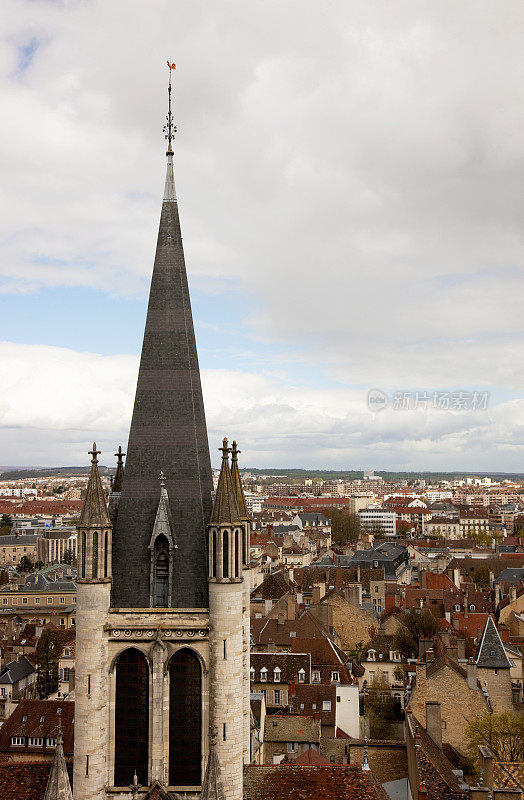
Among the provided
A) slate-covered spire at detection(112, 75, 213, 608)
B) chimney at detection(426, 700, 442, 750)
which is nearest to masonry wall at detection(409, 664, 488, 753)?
chimney at detection(426, 700, 442, 750)

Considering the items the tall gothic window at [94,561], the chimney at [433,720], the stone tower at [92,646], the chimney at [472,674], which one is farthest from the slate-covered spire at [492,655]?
the tall gothic window at [94,561]

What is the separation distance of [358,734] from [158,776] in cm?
4575

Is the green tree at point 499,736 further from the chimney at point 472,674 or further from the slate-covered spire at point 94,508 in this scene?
the slate-covered spire at point 94,508

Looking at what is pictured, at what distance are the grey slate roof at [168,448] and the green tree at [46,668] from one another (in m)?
66.1

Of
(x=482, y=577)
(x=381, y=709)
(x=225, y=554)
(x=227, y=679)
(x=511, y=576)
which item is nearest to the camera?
(x=227, y=679)

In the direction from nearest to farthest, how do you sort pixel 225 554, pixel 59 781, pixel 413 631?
pixel 59 781 → pixel 225 554 → pixel 413 631

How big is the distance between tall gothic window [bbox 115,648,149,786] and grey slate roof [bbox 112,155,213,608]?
2096 mm

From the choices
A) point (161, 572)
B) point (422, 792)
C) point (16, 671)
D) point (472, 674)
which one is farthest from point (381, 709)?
point (161, 572)

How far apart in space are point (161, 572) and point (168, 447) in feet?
15.5

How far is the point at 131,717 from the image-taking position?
29328 millimetres

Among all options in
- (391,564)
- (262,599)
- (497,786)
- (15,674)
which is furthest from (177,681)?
(391,564)

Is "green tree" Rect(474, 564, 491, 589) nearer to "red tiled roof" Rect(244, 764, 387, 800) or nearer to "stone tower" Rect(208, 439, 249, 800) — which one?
"red tiled roof" Rect(244, 764, 387, 800)

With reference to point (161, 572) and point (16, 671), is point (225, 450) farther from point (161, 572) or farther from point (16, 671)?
point (16, 671)

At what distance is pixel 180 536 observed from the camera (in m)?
30.9
